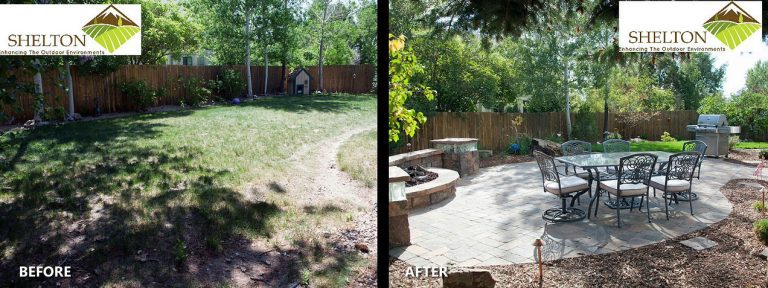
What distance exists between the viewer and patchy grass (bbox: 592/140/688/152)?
7348 mm

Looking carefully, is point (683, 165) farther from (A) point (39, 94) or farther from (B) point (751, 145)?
(B) point (751, 145)

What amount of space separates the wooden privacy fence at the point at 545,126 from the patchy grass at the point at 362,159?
5.17 metres

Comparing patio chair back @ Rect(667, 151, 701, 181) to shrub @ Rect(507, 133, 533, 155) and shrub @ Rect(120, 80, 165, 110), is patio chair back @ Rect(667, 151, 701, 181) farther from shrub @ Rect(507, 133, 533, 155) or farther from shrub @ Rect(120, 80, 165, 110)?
shrub @ Rect(120, 80, 165, 110)

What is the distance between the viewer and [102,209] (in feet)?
6.23

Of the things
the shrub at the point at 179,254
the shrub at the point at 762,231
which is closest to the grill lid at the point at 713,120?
the shrub at the point at 762,231

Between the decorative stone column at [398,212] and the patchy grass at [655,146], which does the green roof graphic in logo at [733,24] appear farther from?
the patchy grass at [655,146]

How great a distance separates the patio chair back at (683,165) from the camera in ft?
14.1

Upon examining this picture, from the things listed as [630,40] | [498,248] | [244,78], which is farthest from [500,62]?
[244,78]

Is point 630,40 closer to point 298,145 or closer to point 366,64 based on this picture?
point 366,64

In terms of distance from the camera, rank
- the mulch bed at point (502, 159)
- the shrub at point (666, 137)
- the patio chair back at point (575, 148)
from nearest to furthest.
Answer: the patio chair back at point (575, 148), the mulch bed at point (502, 159), the shrub at point (666, 137)

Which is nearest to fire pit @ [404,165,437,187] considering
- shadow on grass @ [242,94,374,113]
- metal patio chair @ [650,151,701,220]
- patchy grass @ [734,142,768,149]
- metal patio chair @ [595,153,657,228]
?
metal patio chair @ [595,153,657,228]

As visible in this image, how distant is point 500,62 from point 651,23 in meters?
4.51

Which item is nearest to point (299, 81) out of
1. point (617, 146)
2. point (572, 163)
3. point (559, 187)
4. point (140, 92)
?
point (140, 92)

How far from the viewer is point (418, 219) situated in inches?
170
